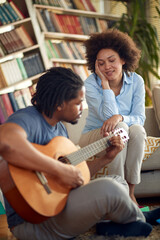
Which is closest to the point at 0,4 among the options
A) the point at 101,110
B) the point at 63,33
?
the point at 63,33

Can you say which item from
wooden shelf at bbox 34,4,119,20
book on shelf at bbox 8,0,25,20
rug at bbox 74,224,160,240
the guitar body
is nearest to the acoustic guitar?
the guitar body

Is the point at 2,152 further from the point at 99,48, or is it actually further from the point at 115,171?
the point at 99,48

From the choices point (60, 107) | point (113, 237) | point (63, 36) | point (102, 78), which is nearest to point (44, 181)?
point (60, 107)

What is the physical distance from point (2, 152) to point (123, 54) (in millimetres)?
1342

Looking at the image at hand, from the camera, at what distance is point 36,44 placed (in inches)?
130

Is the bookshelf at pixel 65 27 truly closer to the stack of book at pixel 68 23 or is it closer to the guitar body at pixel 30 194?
the stack of book at pixel 68 23

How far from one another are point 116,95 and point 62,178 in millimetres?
1061

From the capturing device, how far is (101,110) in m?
2.00

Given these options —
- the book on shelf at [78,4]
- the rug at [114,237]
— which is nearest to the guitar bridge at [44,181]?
the rug at [114,237]

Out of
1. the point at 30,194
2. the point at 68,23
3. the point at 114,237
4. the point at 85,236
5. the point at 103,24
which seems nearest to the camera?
the point at 30,194

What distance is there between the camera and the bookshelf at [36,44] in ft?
10.5

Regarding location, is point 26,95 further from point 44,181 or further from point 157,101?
point 44,181

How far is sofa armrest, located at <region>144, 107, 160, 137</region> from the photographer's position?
259cm

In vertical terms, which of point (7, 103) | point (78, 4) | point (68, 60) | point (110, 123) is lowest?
point (110, 123)
